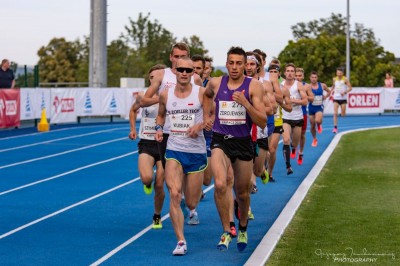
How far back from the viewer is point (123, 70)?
68.2 m

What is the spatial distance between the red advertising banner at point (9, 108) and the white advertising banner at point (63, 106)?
318 cm

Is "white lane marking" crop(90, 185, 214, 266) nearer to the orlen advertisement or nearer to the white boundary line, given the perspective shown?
the white boundary line

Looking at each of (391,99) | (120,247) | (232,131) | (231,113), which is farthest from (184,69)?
(391,99)

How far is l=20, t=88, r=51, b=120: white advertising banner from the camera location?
3256 cm

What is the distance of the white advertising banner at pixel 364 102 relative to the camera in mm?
47875

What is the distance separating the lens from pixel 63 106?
36375mm

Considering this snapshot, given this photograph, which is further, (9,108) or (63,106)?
(63,106)

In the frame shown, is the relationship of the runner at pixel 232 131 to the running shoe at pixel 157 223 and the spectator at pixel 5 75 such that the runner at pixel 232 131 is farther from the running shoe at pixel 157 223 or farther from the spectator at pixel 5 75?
the spectator at pixel 5 75

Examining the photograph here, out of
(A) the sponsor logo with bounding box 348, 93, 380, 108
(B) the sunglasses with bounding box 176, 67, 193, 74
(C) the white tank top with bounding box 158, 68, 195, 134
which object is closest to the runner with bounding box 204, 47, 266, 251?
(B) the sunglasses with bounding box 176, 67, 193, 74

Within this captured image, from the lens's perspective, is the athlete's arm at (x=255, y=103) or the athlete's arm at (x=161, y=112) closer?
the athlete's arm at (x=255, y=103)

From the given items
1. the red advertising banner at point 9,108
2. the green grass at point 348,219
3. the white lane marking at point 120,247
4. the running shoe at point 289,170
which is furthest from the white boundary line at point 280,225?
the red advertising banner at point 9,108

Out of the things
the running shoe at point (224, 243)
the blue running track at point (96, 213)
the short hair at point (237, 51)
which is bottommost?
the blue running track at point (96, 213)

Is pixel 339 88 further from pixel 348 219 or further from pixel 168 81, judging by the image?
pixel 168 81

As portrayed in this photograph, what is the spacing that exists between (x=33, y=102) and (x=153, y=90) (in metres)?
22.4
